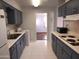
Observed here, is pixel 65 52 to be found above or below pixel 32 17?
Result: below

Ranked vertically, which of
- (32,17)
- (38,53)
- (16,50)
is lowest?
(38,53)

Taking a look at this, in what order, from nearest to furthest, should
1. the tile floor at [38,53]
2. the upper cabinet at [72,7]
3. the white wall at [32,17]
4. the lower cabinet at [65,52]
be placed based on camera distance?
the lower cabinet at [65,52] < the upper cabinet at [72,7] < the tile floor at [38,53] < the white wall at [32,17]

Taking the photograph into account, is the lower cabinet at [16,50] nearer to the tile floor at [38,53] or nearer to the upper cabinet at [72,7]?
the tile floor at [38,53]

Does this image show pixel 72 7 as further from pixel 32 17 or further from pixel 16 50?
pixel 32 17

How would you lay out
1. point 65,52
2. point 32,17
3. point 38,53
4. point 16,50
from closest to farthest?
point 65,52 → point 16,50 → point 38,53 → point 32,17

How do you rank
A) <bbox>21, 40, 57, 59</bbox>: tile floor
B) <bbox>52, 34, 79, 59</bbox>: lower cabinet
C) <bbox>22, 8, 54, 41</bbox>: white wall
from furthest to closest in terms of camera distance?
1. <bbox>22, 8, 54, 41</bbox>: white wall
2. <bbox>21, 40, 57, 59</bbox>: tile floor
3. <bbox>52, 34, 79, 59</bbox>: lower cabinet

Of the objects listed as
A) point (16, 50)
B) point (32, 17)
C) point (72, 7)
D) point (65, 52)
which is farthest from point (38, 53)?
point (32, 17)

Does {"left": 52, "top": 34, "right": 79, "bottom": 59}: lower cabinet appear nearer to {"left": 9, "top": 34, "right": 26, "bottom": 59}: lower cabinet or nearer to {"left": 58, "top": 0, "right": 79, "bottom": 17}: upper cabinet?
{"left": 58, "top": 0, "right": 79, "bottom": 17}: upper cabinet

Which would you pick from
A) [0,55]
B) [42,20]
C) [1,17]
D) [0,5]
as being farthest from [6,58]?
[42,20]

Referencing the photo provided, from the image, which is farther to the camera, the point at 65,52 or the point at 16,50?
the point at 16,50

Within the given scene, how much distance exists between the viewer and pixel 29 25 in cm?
713

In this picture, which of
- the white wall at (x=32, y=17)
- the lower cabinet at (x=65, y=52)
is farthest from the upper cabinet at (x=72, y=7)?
the white wall at (x=32, y=17)

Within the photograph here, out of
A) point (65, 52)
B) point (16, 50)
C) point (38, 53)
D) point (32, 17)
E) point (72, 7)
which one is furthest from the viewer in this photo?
point (32, 17)

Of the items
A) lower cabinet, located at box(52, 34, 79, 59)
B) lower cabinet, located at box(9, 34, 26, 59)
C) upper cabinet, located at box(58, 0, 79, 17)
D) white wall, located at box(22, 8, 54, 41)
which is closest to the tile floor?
lower cabinet, located at box(9, 34, 26, 59)
